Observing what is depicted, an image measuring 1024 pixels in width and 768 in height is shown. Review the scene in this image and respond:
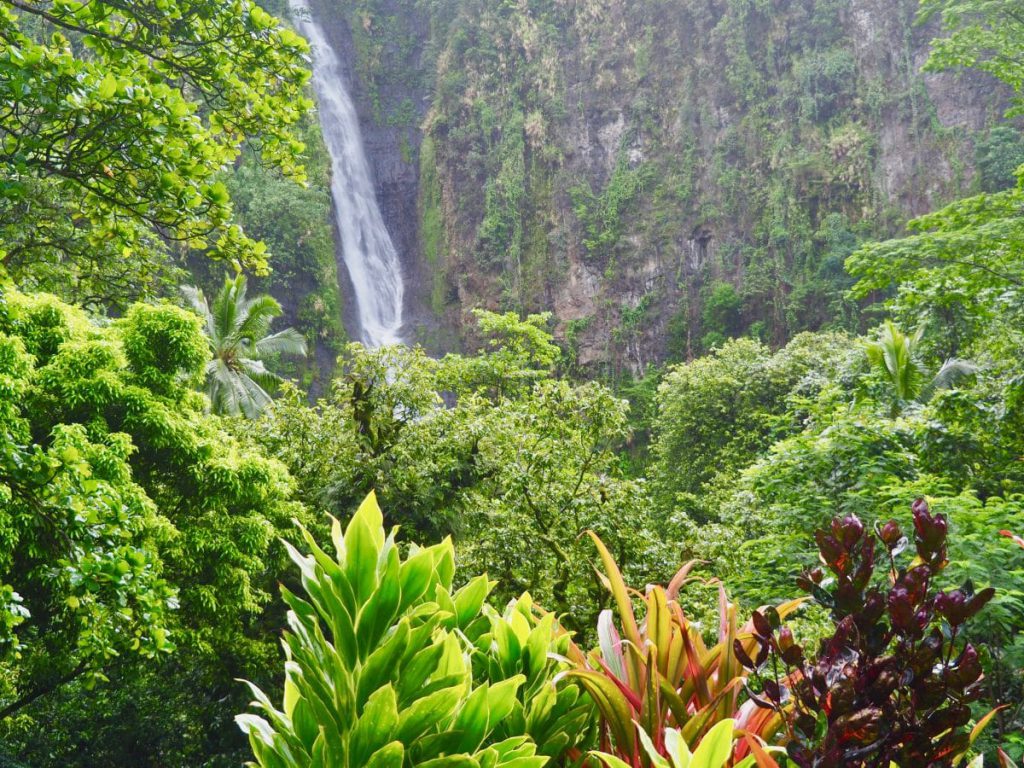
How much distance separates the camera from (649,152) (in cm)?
3678

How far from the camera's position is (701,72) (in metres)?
36.8

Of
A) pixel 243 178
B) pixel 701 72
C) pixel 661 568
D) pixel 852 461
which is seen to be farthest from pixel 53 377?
pixel 701 72

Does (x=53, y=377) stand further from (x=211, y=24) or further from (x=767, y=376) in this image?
(x=767, y=376)

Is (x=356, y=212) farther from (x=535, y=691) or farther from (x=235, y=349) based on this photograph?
(x=535, y=691)

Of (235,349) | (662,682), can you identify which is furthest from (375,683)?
(235,349)

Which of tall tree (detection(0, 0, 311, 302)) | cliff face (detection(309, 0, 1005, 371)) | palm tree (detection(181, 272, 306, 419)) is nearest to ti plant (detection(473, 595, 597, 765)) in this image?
tall tree (detection(0, 0, 311, 302))

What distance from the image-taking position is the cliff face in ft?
104

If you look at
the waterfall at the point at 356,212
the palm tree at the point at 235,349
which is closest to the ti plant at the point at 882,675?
the palm tree at the point at 235,349

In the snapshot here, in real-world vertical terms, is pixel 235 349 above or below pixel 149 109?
above

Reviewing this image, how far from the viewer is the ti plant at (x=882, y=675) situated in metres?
1.05

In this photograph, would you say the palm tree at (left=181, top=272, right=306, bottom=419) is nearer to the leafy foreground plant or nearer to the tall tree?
the tall tree

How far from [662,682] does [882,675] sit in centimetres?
39

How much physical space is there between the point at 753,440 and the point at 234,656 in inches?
527

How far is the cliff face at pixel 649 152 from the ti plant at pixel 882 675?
102 ft
